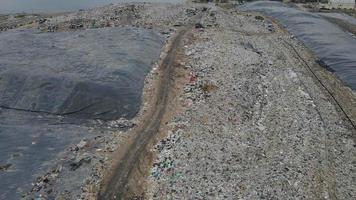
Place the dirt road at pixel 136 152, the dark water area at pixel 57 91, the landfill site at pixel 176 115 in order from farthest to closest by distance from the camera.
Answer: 1. the dark water area at pixel 57 91
2. the landfill site at pixel 176 115
3. the dirt road at pixel 136 152

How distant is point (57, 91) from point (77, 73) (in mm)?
2321

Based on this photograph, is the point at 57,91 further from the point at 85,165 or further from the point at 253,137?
the point at 253,137

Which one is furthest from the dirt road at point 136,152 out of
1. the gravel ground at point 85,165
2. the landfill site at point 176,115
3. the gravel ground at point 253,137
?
the gravel ground at point 253,137

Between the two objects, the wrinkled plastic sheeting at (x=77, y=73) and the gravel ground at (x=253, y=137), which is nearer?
the gravel ground at (x=253, y=137)

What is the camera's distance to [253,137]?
22.8 meters

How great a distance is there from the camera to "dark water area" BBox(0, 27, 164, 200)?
65.7 ft

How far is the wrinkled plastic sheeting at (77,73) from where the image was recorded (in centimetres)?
2500

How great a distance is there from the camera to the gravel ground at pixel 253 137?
61.7 ft

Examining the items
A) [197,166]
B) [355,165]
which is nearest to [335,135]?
[355,165]

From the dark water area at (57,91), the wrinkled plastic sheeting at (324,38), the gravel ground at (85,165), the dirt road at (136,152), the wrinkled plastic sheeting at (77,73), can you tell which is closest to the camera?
the gravel ground at (85,165)

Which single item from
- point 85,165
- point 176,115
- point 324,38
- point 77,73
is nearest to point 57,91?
point 77,73

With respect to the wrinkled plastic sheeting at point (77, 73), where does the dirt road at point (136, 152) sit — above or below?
below

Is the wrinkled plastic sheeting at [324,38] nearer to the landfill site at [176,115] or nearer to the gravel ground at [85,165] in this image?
the landfill site at [176,115]

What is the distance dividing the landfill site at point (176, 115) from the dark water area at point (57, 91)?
0.28 ft
